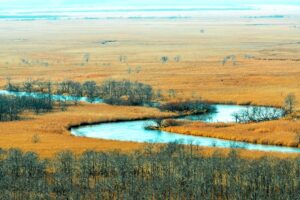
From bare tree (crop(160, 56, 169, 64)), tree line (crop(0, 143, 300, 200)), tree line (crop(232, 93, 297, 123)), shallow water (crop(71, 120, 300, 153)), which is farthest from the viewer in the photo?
bare tree (crop(160, 56, 169, 64))

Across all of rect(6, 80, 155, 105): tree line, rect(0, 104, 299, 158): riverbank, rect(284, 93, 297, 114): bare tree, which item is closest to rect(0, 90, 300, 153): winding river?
rect(0, 104, 299, 158): riverbank

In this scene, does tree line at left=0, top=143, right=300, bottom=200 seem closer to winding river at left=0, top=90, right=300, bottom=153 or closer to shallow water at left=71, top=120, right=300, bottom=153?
shallow water at left=71, top=120, right=300, bottom=153

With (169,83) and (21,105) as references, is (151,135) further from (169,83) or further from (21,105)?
(169,83)

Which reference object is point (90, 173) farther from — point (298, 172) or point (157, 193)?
point (298, 172)

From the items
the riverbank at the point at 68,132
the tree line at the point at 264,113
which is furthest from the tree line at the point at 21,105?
the tree line at the point at 264,113

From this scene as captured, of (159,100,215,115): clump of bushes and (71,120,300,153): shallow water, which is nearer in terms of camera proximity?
(71,120,300,153): shallow water

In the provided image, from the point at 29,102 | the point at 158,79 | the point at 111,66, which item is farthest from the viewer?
the point at 111,66

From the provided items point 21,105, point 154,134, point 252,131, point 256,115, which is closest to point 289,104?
point 256,115

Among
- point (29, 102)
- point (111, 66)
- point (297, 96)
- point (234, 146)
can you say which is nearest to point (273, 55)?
point (111, 66)
